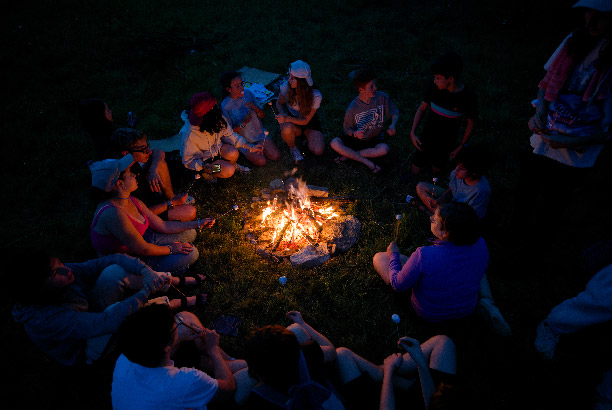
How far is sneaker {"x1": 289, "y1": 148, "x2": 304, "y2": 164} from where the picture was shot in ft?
22.1

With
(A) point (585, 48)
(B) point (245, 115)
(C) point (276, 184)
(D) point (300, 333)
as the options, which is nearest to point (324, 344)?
(D) point (300, 333)

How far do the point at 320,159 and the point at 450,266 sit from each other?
4.10 m

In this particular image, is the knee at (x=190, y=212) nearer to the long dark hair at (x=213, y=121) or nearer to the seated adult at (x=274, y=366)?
the long dark hair at (x=213, y=121)

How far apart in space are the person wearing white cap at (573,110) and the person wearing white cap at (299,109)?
3695 mm

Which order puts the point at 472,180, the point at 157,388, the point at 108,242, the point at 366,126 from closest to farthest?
the point at 157,388 < the point at 108,242 < the point at 472,180 < the point at 366,126

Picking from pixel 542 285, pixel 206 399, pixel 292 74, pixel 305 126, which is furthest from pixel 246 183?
pixel 542 285

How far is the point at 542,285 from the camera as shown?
14.7 feet

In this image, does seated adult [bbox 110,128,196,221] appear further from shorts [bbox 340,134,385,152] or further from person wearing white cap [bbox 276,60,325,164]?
shorts [bbox 340,134,385,152]

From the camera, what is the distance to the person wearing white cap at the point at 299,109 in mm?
5996

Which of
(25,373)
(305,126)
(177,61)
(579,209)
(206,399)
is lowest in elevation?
(25,373)

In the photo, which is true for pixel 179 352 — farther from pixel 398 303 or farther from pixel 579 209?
pixel 579 209

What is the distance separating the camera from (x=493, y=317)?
3.93m

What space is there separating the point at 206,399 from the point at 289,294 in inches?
79.1

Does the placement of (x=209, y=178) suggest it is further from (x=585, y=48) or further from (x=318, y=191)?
(x=585, y=48)
